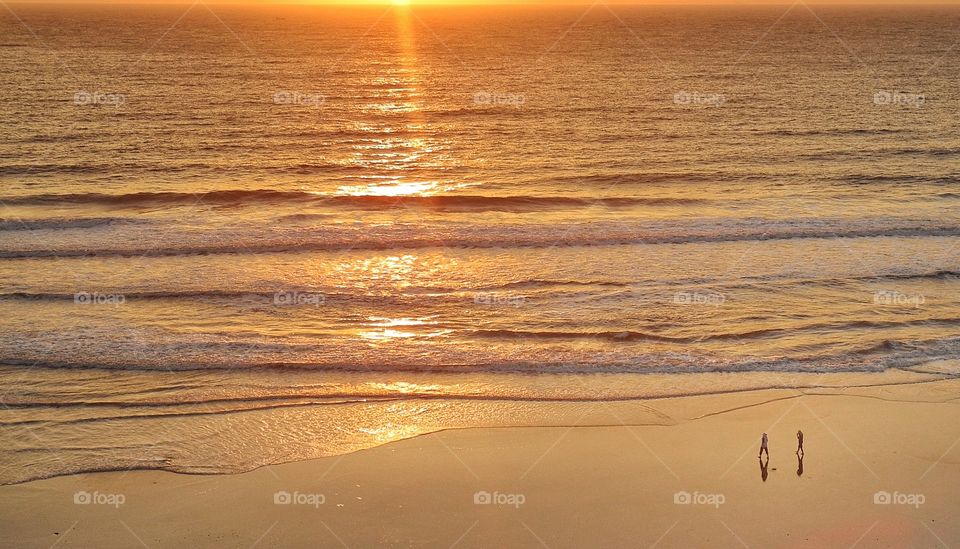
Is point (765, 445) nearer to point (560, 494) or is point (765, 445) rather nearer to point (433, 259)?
point (560, 494)

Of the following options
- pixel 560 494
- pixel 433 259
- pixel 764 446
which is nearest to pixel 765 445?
pixel 764 446

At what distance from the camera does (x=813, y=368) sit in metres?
14.9

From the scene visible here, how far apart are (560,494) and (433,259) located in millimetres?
11050

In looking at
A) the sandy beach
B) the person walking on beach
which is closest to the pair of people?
the person walking on beach

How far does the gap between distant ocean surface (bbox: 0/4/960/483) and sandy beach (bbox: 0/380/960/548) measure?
2.56 ft

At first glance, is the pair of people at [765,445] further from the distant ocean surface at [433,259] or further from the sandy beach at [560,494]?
the distant ocean surface at [433,259]

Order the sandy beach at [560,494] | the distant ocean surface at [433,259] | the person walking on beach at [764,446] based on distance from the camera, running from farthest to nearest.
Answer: the distant ocean surface at [433,259]
the person walking on beach at [764,446]
the sandy beach at [560,494]

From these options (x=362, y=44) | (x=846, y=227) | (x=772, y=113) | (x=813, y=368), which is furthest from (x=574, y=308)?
(x=362, y=44)

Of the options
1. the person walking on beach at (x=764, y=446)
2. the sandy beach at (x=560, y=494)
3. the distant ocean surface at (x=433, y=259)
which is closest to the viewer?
the sandy beach at (x=560, y=494)

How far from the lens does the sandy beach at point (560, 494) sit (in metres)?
10.1

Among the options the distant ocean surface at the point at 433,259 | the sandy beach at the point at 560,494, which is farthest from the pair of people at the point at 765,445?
the distant ocean surface at the point at 433,259

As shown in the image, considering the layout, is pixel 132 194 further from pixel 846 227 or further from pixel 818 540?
pixel 818 540

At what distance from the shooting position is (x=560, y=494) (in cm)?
1088

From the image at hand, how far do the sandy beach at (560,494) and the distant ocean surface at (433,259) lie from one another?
0.78 m
